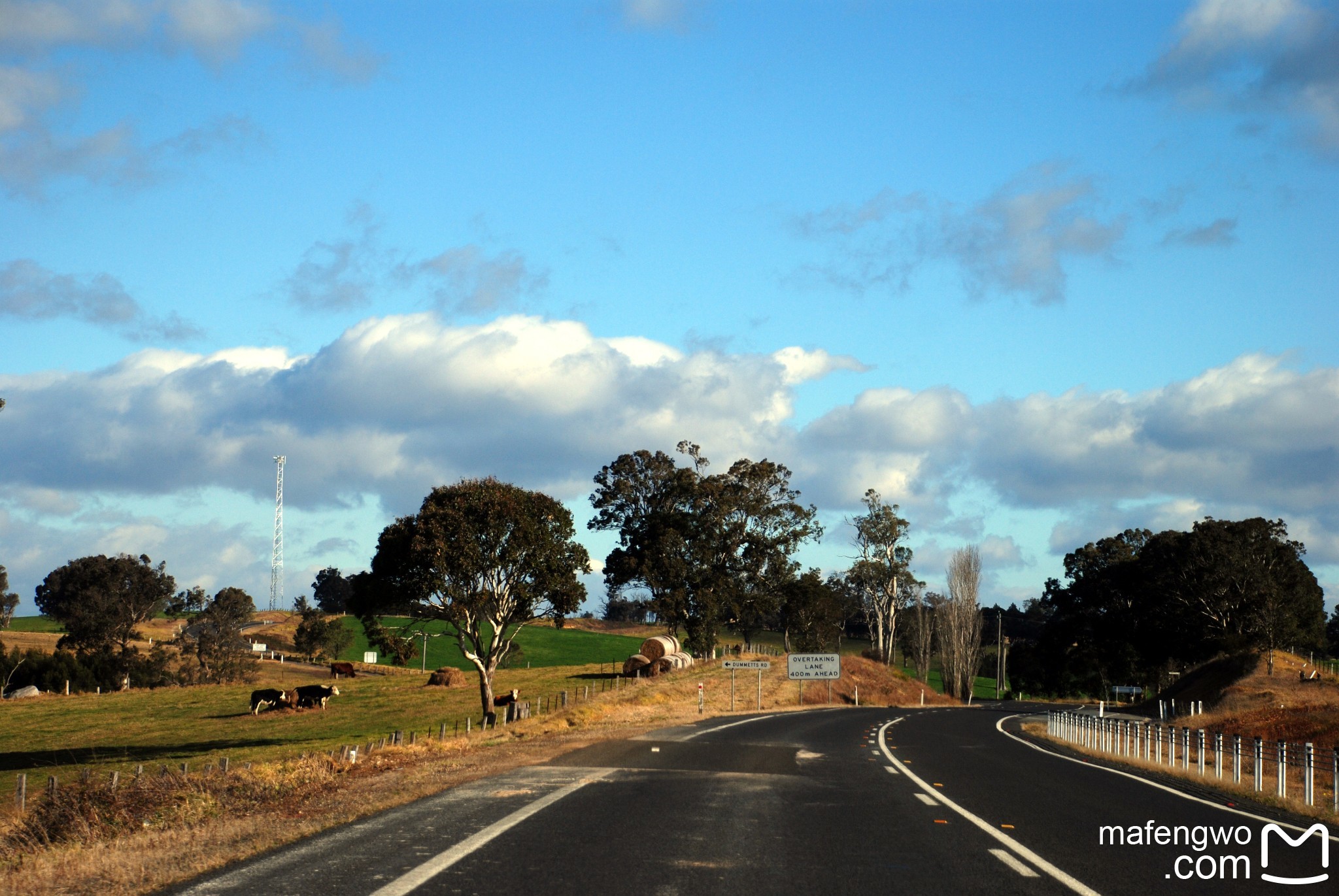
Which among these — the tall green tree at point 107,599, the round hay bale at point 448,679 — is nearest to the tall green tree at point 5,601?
the tall green tree at point 107,599

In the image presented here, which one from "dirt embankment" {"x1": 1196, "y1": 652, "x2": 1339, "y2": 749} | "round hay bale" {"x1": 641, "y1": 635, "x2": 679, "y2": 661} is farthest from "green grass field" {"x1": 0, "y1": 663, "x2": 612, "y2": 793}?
"dirt embankment" {"x1": 1196, "y1": 652, "x2": 1339, "y2": 749}

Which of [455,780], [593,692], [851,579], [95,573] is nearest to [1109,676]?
[851,579]

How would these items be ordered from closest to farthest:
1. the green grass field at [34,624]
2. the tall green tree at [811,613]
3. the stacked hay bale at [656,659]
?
the stacked hay bale at [656,659] → the tall green tree at [811,613] → the green grass field at [34,624]

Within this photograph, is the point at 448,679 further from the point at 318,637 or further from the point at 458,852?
the point at 458,852

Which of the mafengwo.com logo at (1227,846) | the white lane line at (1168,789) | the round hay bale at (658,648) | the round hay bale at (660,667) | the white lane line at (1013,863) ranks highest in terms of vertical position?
the white lane line at (1013,863)

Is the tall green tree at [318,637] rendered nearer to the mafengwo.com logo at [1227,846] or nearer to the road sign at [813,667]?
the road sign at [813,667]

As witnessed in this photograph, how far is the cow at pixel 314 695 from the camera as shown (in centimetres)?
6325

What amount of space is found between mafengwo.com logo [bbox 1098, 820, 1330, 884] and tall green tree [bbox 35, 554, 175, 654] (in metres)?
98.9

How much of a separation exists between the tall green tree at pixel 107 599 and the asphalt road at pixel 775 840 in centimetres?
9094

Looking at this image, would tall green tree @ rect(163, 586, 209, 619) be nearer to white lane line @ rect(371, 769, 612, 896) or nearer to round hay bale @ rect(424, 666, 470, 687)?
round hay bale @ rect(424, 666, 470, 687)

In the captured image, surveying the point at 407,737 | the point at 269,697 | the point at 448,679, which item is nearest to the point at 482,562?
the point at 407,737

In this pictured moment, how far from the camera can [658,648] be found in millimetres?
71500

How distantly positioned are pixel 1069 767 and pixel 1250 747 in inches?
870

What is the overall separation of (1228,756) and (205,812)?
106 ft
